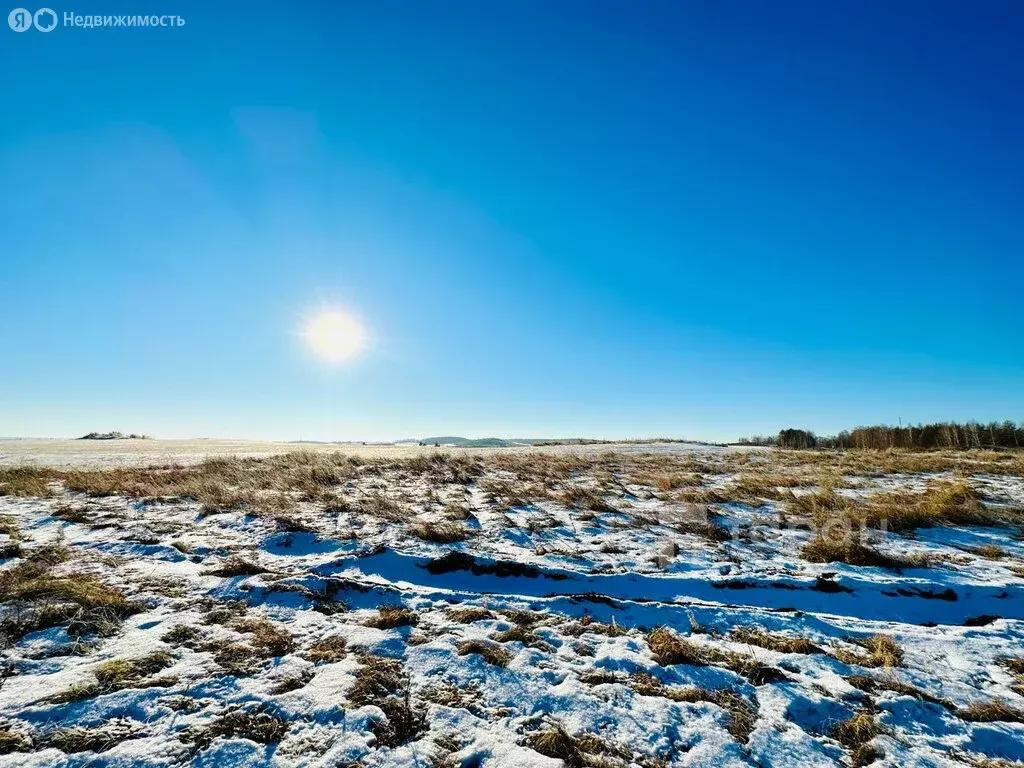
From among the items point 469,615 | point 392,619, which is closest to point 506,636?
point 469,615

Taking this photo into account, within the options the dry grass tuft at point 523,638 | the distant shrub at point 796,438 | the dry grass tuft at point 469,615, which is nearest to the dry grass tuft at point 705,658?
the dry grass tuft at point 523,638

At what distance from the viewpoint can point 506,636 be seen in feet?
18.3

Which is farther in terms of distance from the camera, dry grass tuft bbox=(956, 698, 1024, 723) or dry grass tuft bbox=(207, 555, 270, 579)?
dry grass tuft bbox=(207, 555, 270, 579)

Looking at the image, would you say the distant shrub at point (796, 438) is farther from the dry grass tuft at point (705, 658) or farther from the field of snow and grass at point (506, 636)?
the dry grass tuft at point (705, 658)

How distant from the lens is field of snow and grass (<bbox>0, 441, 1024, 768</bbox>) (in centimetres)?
379

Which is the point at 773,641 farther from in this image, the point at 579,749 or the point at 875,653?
the point at 579,749

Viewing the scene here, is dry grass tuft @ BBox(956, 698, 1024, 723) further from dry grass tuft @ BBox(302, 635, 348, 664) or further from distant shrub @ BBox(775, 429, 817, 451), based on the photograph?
distant shrub @ BBox(775, 429, 817, 451)

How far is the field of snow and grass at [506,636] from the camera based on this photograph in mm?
3785

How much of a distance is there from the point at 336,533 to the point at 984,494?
57.1 feet

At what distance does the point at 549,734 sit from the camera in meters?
3.86

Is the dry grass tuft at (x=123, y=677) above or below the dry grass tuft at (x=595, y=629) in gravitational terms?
above

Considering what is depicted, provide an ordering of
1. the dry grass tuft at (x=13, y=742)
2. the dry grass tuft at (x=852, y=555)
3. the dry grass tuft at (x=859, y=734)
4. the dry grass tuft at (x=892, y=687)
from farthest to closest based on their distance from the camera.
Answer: the dry grass tuft at (x=852, y=555)
the dry grass tuft at (x=892, y=687)
the dry grass tuft at (x=859, y=734)
the dry grass tuft at (x=13, y=742)

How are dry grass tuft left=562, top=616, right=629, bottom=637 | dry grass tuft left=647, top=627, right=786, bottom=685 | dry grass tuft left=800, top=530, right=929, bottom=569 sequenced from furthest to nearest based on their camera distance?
dry grass tuft left=800, top=530, right=929, bottom=569 < dry grass tuft left=562, top=616, right=629, bottom=637 < dry grass tuft left=647, top=627, right=786, bottom=685

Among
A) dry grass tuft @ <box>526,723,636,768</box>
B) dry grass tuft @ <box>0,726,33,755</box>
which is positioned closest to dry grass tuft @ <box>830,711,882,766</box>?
dry grass tuft @ <box>526,723,636,768</box>
